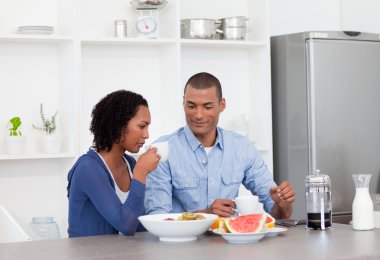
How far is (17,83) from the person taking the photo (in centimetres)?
438

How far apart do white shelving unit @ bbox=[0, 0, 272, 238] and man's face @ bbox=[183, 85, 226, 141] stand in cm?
115

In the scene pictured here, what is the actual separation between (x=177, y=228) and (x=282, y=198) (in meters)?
0.58

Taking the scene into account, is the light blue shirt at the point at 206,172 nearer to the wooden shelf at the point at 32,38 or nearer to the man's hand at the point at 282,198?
the man's hand at the point at 282,198

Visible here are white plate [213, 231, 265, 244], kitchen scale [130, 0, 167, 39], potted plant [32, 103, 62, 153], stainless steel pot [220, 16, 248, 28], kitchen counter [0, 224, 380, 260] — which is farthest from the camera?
stainless steel pot [220, 16, 248, 28]

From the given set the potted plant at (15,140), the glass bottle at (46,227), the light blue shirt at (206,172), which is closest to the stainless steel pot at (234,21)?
the potted plant at (15,140)

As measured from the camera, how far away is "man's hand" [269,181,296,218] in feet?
9.16

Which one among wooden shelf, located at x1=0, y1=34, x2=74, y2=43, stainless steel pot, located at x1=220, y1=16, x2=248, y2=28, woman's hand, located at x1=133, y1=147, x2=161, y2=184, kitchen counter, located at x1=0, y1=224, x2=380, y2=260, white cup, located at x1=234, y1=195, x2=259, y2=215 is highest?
stainless steel pot, located at x1=220, y1=16, x2=248, y2=28

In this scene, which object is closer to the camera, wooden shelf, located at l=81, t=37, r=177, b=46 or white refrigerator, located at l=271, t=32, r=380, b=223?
wooden shelf, located at l=81, t=37, r=177, b=46

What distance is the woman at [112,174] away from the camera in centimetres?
261

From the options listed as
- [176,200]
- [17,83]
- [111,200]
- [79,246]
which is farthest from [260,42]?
[79,246]

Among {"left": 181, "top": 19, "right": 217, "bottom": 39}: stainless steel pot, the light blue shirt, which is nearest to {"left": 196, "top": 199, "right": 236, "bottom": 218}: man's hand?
the light blue shirt

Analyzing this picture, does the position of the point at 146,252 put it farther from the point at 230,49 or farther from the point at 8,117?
the point at 230,49

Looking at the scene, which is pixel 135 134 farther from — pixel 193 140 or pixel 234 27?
pixel 234 27

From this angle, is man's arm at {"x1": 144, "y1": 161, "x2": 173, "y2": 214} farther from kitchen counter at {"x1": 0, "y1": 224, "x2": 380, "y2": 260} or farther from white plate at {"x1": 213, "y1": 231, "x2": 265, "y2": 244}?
white plate at {"x1": 213, "y1": 231, "x2": 265, "y2": 244}
